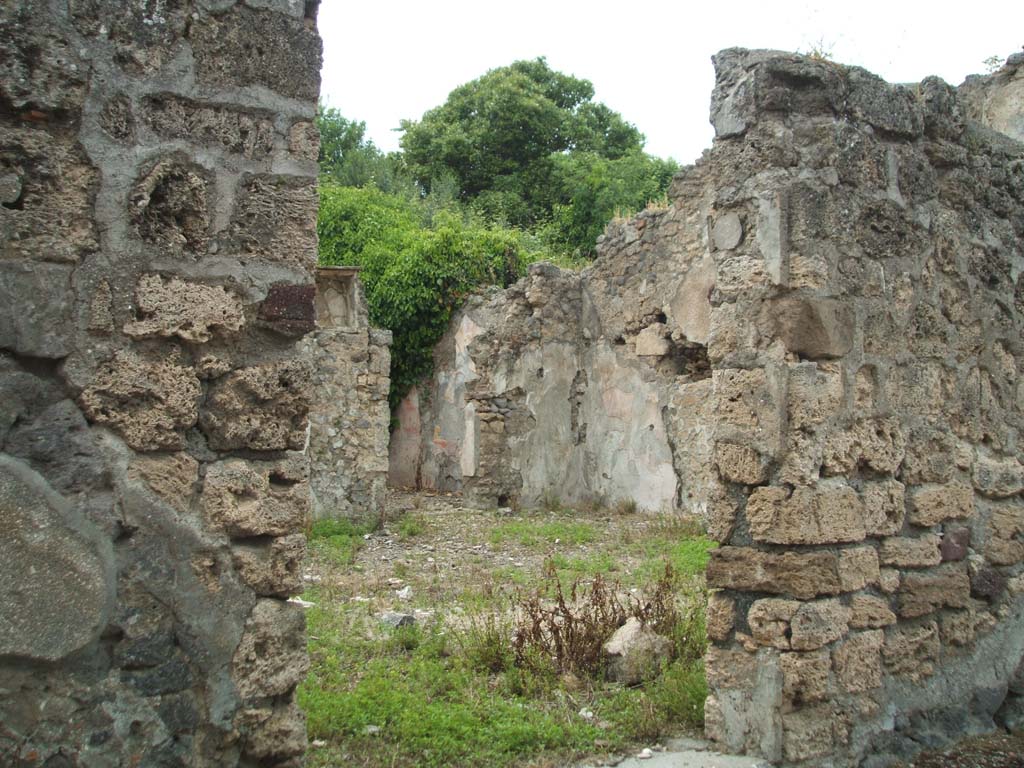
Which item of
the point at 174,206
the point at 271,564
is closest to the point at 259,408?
the point at 271,564

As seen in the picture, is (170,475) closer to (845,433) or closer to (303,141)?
(303,141)

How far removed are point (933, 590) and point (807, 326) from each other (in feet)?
4.10

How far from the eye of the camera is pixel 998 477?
424 centimetres

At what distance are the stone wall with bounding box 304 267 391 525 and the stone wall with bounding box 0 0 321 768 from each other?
690 cm

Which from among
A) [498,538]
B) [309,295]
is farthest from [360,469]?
[309,295]

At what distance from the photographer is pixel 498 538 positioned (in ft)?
28.0

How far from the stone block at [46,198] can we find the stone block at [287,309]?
0.44 metres

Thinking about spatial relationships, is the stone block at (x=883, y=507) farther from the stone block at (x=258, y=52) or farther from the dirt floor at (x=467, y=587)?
the stone block at (x=258, y=52)

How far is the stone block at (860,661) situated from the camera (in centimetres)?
349

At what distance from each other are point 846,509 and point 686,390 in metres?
6.15

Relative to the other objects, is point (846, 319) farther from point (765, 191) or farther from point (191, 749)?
point (191, 749)

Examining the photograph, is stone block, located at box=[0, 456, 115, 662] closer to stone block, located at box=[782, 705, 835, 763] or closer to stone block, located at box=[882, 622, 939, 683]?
stone block, located at box=[782, 705, 835, 763]

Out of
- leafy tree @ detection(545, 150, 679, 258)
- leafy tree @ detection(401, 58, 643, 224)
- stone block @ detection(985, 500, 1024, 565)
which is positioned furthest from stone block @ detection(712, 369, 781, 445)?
leafy tree @ detection(401, 58, 643, 224)

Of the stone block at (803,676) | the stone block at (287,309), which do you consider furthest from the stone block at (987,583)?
the stone block at (287,309)
